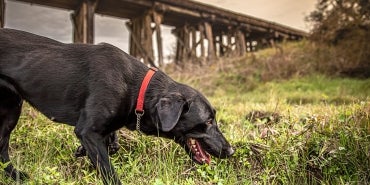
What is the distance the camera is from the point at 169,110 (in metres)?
2.75

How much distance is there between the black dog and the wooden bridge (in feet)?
29.1

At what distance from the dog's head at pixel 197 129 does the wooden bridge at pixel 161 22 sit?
30.4 feet

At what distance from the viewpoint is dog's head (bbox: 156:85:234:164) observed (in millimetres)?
2967

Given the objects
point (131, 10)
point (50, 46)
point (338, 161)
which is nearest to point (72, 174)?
point (50, 46)

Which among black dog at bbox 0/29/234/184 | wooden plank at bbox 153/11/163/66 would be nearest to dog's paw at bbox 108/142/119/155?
black dog at bbox 0/29/234/184

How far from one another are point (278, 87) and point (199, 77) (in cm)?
239

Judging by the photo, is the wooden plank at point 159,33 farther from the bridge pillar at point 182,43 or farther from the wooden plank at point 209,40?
the wooden plank at point 209,40

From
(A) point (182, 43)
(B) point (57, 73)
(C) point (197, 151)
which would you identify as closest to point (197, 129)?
(C) point (197, 151)

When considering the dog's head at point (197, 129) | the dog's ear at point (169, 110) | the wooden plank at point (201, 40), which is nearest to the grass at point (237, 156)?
the dog's head at point (197, 129)

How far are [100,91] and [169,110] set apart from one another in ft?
1.77

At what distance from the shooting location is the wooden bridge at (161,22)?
40.8ft

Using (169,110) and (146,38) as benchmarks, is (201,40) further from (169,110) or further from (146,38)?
(169,110)

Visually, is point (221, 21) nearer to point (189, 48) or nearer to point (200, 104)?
point (189, 48)

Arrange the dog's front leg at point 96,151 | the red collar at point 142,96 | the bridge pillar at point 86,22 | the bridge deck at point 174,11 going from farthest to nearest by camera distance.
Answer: the bridge deck at point 174,11
the bridge pillar at point 86,22
the red collar at point 142,96
the dog's front leg at point 96,151
